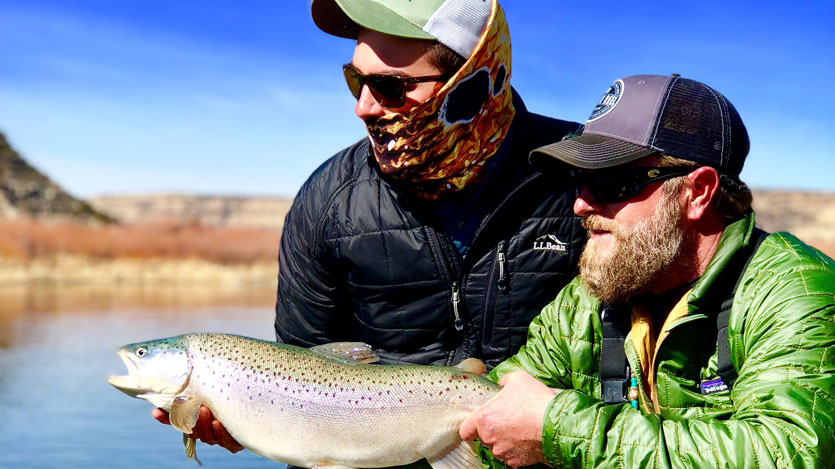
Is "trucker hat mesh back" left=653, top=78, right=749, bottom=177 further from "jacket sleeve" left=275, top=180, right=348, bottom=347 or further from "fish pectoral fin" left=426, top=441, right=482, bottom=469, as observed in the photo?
"jacket sleeve" left=275, top=180, right=348, bottom=347

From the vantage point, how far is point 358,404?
359cm

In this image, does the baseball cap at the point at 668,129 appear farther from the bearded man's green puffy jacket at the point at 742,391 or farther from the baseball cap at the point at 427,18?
the baseball cap at the point at 427,18

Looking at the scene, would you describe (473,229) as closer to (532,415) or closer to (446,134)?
(446,134)

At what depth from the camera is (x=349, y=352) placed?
3.89 m

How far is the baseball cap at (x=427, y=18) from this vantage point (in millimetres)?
3879

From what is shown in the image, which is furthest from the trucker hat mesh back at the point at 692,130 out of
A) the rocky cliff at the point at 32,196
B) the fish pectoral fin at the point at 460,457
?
the rocky cliff at the point at 32,196

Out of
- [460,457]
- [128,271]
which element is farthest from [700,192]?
[128,271]

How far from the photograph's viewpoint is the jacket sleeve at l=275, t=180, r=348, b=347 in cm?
432

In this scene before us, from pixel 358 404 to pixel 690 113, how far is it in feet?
5.75

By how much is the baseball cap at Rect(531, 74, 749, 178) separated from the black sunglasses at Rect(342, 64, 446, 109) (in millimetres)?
937

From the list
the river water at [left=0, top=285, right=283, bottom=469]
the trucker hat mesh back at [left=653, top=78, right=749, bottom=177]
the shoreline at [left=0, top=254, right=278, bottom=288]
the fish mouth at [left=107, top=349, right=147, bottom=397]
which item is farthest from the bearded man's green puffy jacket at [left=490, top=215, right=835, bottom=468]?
the shoreline at [left=0, top=254, right=278, bottom=288]

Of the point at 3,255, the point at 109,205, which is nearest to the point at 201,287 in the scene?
the point at 3,255

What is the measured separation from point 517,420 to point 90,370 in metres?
10.7

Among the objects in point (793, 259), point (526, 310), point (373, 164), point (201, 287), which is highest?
point (373, 164)
